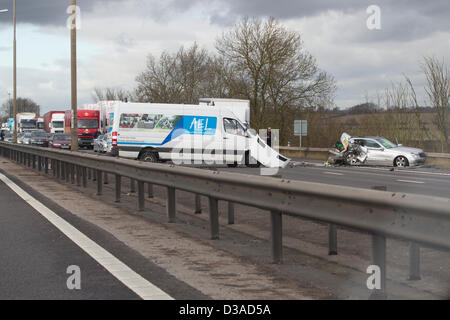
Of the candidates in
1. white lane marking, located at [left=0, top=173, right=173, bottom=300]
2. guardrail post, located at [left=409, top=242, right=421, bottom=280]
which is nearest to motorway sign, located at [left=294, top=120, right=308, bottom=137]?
white lane marking, located at [left=0, top=173, right=173, bottom=300]

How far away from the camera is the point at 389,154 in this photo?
2992 cm

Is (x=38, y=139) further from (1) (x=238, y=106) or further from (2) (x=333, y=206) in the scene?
(2) (x=333, y=206)

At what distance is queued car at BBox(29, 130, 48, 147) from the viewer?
191ft

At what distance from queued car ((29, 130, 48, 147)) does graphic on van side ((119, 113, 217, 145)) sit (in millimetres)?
32575

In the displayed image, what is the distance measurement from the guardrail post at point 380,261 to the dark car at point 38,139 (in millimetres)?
53963

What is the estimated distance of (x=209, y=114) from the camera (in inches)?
1053

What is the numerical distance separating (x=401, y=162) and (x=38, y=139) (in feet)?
126

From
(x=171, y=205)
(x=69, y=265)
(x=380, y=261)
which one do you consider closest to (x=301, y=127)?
(x=171, y=205)

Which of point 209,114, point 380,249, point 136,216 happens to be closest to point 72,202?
point 136,216

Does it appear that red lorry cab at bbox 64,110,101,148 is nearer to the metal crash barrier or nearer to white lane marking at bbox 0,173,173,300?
white lane marking at bbox 0,173,173,300

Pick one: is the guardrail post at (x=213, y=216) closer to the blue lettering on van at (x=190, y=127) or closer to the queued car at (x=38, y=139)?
the blue lettering on van at (x=190, y=127)
